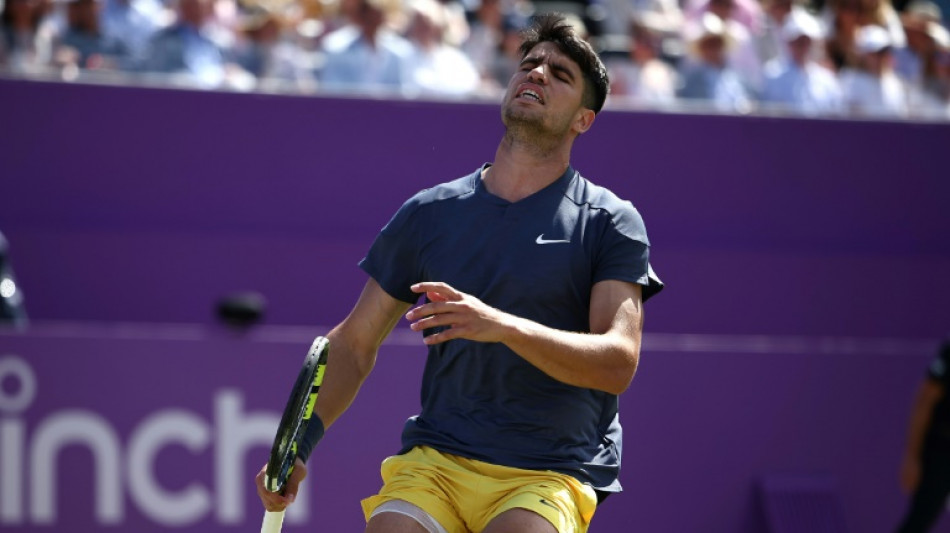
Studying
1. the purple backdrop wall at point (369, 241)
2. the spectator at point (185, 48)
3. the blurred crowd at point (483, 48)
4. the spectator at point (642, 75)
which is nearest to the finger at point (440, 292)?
the purple backdrop wall at point (369, 241)

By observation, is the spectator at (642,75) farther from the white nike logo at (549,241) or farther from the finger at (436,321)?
the finger at (436,321)

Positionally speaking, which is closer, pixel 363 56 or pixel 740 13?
pixel 363 56

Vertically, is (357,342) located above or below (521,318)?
below

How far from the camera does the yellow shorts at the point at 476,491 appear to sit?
3777mm

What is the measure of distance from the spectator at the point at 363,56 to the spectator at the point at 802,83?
278cm

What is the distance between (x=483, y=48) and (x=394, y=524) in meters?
6.86

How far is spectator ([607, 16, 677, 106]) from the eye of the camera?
393 inches

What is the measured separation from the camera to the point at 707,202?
9328mm

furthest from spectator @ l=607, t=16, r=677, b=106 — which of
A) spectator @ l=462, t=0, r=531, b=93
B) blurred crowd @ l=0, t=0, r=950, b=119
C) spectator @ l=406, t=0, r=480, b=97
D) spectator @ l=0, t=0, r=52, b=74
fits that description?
spectator @ l=0, t=0, r=52, b=74

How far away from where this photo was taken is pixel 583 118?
13.4ft

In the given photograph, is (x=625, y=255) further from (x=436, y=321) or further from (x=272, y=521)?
(x=272, y=521)

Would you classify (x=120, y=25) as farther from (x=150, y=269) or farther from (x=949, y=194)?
(x=949, y=194)

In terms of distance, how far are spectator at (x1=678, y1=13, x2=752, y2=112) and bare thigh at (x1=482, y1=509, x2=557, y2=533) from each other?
6707 millimetres

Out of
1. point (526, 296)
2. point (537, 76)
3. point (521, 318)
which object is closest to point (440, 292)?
point (521, 318)
